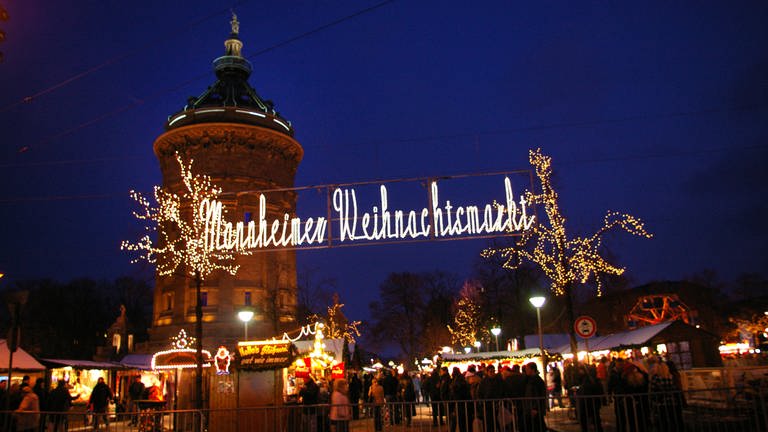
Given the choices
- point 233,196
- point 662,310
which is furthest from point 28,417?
point 662,310

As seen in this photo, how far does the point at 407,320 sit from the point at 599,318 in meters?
28.8

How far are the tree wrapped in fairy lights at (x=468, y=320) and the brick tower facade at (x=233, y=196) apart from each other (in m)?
19.1

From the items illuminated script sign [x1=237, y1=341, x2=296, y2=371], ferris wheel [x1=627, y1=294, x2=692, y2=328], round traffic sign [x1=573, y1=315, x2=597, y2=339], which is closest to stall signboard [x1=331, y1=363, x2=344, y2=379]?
illuminated script sign [x1=237, y1=341, x2=296, y2=371]

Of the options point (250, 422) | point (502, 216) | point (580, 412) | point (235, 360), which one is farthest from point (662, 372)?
point (235, 360)

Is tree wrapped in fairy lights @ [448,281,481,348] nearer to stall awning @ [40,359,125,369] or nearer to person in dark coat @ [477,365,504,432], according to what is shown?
stall awning @ [40,359,125,369]

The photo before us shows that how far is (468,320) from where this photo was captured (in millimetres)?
67562

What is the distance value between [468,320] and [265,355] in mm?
49130

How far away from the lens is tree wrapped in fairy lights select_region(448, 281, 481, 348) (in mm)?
65438

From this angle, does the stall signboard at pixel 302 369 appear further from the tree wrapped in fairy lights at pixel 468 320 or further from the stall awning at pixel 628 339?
the tree wrapped in fairy lights at pixel 468 320

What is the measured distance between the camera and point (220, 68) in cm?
5950

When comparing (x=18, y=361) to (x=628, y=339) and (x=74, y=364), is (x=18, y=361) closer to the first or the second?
(x=74, y=364)

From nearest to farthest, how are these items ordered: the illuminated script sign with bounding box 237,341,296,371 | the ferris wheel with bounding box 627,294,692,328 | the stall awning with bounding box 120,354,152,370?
the illuminated script sign with bounding box 237,341,296,371 → the ferris wheel with bounding box 627,294,692,328 → the stall awning with bounding box 120,354,152,370

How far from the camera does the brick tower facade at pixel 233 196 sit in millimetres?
51719

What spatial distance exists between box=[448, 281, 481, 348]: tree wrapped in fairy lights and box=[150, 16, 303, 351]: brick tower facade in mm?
19137
